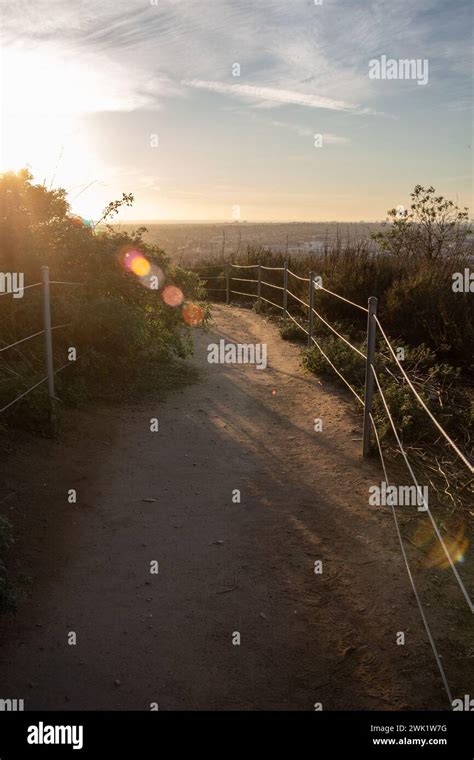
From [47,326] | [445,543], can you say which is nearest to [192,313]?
[47,326]

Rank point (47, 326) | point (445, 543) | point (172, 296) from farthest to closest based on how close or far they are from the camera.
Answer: point (172, 296) < point (47, 326) < point (445, 543)

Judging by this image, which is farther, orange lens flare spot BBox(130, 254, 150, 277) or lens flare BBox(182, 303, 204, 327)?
lens flare BBox(182, 303, 204, 327)

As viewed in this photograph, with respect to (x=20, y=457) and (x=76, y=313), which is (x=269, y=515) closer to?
(x=20, y=457)

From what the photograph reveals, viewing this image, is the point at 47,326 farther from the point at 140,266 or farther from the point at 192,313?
the point at 192,313

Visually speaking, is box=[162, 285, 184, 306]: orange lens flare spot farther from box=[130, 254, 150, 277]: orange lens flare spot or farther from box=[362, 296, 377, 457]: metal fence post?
box=[362, 296, 377, 457]: metal fence post

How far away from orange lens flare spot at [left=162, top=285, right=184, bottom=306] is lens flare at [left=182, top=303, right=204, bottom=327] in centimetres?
18

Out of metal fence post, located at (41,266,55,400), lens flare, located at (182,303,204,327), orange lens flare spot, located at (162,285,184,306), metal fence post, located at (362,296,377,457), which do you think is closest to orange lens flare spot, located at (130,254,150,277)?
orange lens flare spot, located at (162,285,184,306)

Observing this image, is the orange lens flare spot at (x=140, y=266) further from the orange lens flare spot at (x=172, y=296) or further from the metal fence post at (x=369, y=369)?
the metal fence post at (x=369, y=369)

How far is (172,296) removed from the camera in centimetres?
946

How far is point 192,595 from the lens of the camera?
387cm

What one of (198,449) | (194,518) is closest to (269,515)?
(194,518)

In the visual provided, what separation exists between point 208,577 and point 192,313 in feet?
21.0

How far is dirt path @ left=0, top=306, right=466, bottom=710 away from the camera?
10.2ft

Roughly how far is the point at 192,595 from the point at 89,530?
1.21 m
